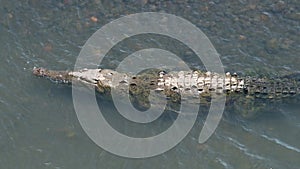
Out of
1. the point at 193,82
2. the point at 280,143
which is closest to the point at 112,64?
the point at 193,82

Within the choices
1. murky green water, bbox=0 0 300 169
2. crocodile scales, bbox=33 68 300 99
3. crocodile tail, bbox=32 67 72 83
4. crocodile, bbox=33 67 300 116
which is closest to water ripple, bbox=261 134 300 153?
murky green water, bbox=0 0 300 169

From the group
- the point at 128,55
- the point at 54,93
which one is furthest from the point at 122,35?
the point at 54,93

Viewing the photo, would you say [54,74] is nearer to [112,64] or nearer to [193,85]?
[112,64]

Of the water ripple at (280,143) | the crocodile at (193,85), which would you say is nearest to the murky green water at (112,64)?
the water ripple at (280,143)

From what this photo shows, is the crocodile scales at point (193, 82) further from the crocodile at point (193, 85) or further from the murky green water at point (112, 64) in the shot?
the murky green water at point (112, 64)

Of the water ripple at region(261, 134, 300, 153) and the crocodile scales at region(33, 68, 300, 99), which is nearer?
the water ripple at region(261, 134, 300, 153)

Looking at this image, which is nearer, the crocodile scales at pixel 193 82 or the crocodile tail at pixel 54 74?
the crocodile scales at pixel 193 82

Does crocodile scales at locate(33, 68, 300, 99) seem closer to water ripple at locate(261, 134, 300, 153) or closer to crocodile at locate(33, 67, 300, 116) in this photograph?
crocodile at locate(33, 67, 300, 116)
